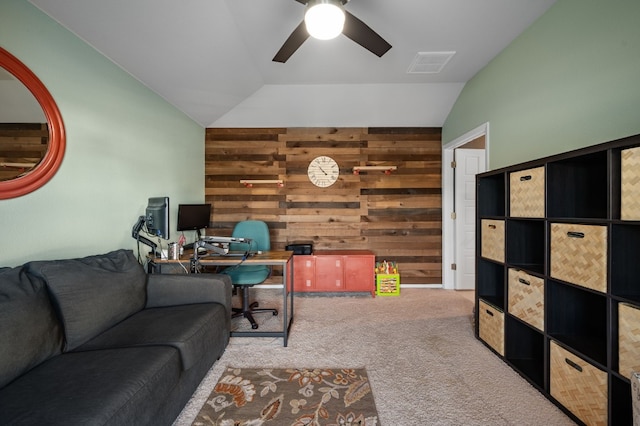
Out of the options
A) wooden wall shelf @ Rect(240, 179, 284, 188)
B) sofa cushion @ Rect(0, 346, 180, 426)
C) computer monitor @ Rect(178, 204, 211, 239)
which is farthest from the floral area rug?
wooden wall shelf @ Rect(240, 179, 284, 188)

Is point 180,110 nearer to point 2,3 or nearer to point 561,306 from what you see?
point 2,3

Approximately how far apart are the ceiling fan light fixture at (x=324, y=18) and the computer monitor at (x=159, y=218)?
1.86m

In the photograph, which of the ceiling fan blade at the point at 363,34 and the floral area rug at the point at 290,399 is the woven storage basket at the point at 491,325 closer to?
Answer: the floral area rug at the point at 290,399

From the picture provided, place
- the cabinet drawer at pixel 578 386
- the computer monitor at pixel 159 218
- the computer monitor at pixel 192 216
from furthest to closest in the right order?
the computer monitor at pixel 192 216, the computer monitor at pixel 159 218, the cabinet drawer at pixel 578 386

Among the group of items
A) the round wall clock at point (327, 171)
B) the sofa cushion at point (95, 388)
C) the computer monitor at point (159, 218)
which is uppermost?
the round wall clock at point (327, 171)

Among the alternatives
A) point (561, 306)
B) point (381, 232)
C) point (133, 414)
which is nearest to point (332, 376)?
point (133, 414)

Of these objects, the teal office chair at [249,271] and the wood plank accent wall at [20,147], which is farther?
the teal office chair at [249,271]

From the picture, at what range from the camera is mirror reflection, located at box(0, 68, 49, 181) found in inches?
61.0

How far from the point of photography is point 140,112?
2.69m

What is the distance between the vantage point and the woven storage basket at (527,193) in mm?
1828

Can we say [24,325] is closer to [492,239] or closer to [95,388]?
[95,388]

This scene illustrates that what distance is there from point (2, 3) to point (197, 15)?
3.70 ft

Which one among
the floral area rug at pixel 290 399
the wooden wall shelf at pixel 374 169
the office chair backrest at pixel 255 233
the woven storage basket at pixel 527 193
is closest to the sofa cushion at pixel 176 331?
the floral area rug at pixel 290 399

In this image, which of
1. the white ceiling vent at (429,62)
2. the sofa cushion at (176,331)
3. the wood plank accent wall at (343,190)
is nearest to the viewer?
the sofa cushion at (176,331)
